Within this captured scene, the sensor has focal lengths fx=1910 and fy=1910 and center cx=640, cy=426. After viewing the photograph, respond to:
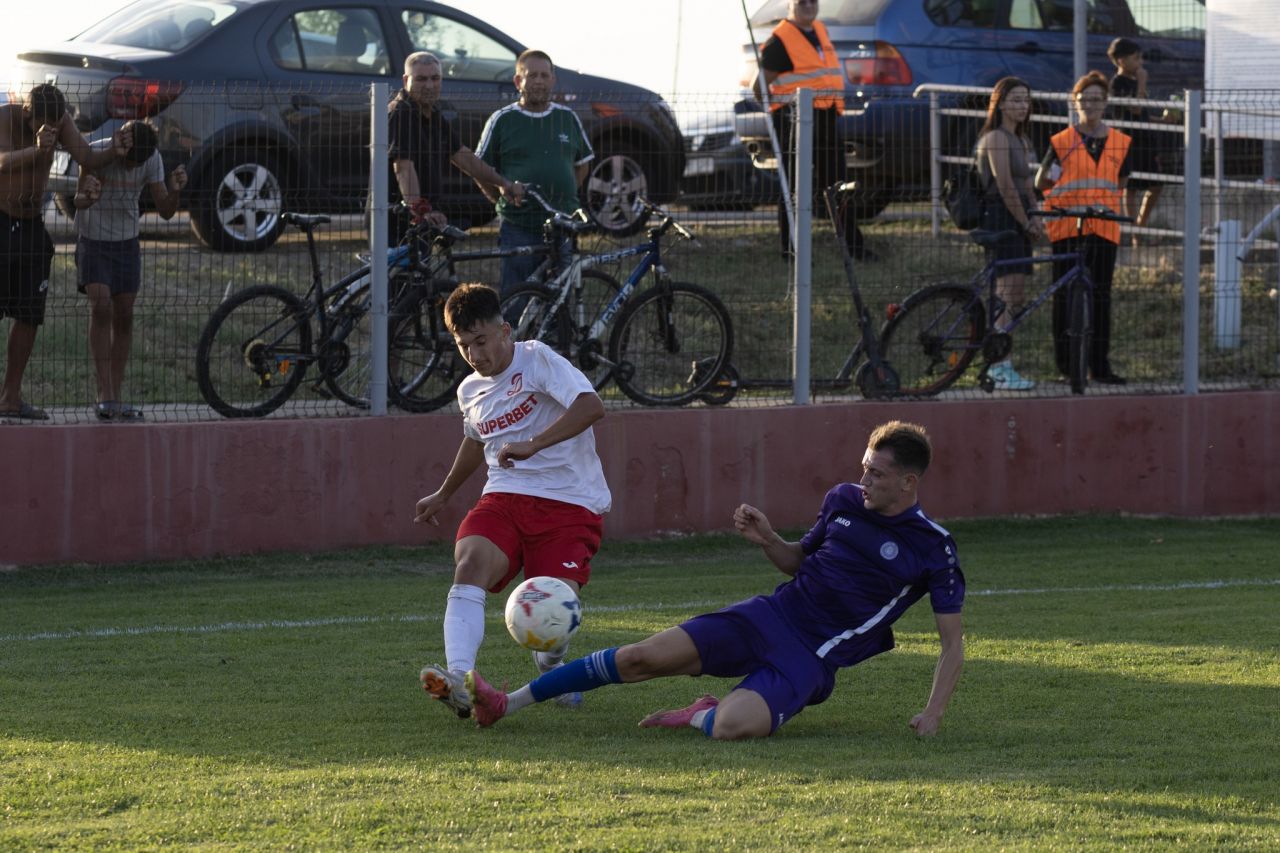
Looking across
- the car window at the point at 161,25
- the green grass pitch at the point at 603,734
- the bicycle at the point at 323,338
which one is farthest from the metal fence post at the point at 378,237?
the car window at the point at 161,25

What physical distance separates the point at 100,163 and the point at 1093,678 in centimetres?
586

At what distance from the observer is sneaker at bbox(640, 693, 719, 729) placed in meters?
6.25

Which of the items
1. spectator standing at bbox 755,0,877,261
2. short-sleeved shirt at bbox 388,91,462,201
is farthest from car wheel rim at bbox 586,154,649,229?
short-sleeved shirt at bbox 388,91,462,201

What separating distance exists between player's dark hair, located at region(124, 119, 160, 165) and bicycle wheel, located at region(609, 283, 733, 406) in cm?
279

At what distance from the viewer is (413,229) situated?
10.7m

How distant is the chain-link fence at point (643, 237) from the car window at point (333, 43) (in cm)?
101

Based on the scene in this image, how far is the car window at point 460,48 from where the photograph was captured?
14.2 m

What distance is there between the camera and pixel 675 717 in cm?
627

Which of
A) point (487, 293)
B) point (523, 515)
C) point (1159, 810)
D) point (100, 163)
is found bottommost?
point (1159, 810)

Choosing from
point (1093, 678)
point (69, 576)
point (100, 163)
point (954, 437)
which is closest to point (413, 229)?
point (100, 163)

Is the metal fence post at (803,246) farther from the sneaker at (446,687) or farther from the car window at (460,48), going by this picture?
the sneaker at (446,687)

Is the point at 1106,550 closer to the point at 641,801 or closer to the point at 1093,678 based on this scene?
the point at 1093,678

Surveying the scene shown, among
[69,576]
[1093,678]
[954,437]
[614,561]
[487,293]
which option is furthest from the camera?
[954,437]

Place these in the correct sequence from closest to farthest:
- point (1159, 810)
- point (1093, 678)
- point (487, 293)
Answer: point (1159, 810) < point (487, 293) < point (1093, 678)
